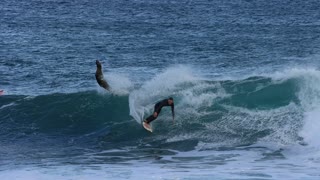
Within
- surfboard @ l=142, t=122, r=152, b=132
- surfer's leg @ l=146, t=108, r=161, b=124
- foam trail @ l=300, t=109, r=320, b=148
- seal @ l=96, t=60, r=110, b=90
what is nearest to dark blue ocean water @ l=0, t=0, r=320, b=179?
foam trail @ l=300, t=109, r=320, b=148

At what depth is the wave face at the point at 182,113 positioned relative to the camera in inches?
864

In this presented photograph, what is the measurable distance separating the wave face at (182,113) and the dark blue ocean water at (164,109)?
1.6 inches

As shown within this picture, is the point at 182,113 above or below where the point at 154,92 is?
below

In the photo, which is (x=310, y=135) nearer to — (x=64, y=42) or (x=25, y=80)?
(x=25, y=80)

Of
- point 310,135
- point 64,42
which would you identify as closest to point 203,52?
point 64,42

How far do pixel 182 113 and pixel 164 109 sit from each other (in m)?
0.81

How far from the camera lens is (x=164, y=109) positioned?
24.6 m

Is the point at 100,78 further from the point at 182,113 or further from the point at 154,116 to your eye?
the point at 182,113

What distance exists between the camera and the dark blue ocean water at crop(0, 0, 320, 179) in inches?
719

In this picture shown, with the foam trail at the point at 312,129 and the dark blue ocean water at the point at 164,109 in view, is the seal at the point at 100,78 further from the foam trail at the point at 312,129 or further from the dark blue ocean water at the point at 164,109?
the foam trail at the point at 312,129

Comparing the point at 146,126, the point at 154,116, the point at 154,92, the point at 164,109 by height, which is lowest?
the point at 146,126

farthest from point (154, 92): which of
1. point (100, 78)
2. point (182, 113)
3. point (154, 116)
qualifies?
point (154, 116)

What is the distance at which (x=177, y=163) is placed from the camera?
18.3 m

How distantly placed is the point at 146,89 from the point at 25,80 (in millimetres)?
8450
